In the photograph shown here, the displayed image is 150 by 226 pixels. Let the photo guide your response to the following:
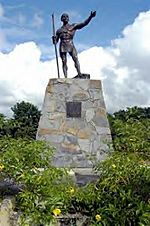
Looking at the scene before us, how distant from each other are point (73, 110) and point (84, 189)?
599 cm

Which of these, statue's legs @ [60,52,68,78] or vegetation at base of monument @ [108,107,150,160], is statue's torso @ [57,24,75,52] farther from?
vegetation at base of monument @ [108,107,150,160]

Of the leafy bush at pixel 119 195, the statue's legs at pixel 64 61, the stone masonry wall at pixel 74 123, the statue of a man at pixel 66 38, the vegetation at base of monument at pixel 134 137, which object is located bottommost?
the leafy bush at pixel 119 195

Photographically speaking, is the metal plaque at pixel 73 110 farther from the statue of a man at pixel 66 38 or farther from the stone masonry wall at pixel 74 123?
the statue of a man at pixel 66 38

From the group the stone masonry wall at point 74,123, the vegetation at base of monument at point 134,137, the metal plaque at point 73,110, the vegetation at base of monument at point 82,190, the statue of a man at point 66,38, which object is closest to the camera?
the vegetation at base of monument at point 82,190

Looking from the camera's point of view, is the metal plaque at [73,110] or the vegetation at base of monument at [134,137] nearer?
the vegetation at base of monument at [134,137]

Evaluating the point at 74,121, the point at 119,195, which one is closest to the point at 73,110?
the point at 74,121

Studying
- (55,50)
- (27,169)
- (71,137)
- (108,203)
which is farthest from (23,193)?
(55,50)

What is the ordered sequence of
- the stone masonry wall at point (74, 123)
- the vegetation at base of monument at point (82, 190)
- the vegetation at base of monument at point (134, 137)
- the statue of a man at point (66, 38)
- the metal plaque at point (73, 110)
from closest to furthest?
1. the vegetation at base of monument at point (82, 190)
2. the vegetation at base of monument at point (134, 137)
3. the stone masonry wall at point (74, 123)
4. the metal plaque at point (73, 110)
5. the statue of a man at point (66, 38)

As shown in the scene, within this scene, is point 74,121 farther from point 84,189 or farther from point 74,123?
point 84,189

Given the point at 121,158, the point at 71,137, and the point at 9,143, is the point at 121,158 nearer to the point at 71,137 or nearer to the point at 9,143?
the point at 9,143

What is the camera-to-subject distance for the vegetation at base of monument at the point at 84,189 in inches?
99.3

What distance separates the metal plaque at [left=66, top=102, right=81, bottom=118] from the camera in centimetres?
880

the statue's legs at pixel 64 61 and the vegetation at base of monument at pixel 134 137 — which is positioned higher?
the statue's legs at pixel 64 61

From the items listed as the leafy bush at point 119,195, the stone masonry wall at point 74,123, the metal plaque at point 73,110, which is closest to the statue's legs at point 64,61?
the stone masonry wall at point 74,123
